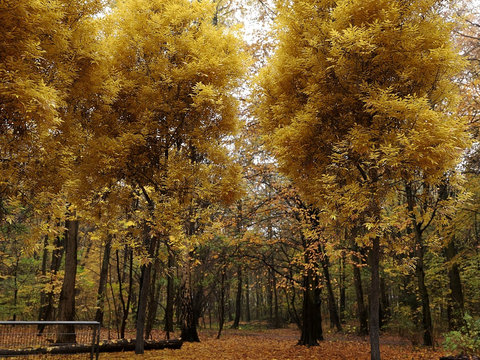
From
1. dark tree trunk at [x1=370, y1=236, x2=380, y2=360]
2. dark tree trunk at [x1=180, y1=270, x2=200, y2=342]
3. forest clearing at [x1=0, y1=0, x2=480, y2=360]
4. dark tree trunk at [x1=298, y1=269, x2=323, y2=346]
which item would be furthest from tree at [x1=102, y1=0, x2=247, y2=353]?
dark tree trunk at [x1=298, y1=269, x2=323, y2=346]

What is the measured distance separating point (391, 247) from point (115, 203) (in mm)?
6374

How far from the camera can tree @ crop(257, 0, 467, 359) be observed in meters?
5.36

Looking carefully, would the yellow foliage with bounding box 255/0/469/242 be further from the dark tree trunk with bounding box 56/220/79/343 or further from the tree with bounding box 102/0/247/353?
the dark tree trunk with bounding box 56/220/79/343

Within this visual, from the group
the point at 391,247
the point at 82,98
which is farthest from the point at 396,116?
the point at 82,98

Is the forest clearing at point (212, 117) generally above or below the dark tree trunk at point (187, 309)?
above

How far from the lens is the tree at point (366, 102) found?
5359 millimetres

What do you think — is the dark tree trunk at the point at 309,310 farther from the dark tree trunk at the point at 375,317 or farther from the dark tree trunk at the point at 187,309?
the dark tree trunk at the point at 375,317

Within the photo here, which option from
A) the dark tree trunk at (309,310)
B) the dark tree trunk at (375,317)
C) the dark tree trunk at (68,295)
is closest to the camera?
the dark tree trunk at (375,317)

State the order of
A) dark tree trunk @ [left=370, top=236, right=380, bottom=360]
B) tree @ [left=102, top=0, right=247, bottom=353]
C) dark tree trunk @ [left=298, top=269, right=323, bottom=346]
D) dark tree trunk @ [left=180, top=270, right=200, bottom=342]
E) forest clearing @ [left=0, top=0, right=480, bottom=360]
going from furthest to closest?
1. dark tree trunk @ [left=180, top=270, right=200, bottom=342]
2. dark tree trunk @ [left=298, top=269, right=323, bottom=346]
3. tree @ [left=102, top=0, right=247, bottom=353]
4. dark tree trunk @ [left=370, top=236, right=380, bottom=360]
5. forest clearing @ [left=0, top=0, right=480, bottom=360]

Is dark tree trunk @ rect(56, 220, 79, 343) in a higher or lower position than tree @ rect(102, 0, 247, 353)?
lower

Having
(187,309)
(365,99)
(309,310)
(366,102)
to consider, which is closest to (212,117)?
(366,102)

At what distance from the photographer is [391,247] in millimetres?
6969

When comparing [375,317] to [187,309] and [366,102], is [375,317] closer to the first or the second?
[366,102]

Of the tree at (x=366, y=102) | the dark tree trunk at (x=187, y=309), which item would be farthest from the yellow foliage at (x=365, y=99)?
the dark tree trunk at (x=187, y=309)
